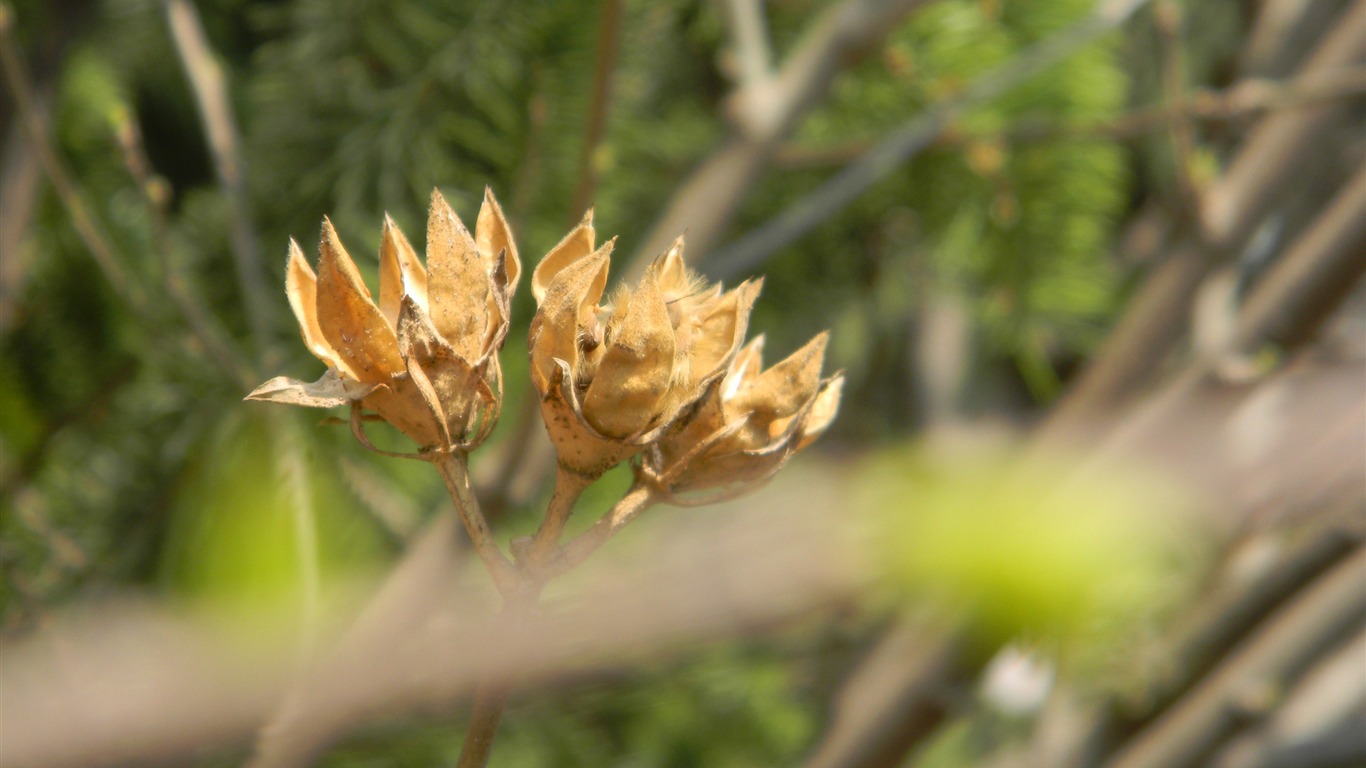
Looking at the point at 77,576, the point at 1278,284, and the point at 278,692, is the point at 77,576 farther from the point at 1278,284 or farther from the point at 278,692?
the point at 1278,284

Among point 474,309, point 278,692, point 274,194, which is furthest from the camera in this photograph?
point 274,194

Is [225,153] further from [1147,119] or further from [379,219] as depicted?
[1147,119]

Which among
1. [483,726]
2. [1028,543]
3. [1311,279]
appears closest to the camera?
[483,726]

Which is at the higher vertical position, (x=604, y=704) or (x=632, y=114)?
(x=632, y=114)

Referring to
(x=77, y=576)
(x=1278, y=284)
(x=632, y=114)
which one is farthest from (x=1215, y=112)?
(x=77, y=576)

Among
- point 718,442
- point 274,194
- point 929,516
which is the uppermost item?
point 274,194

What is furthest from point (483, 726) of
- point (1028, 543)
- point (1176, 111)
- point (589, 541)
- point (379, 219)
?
point (1176, 111)
